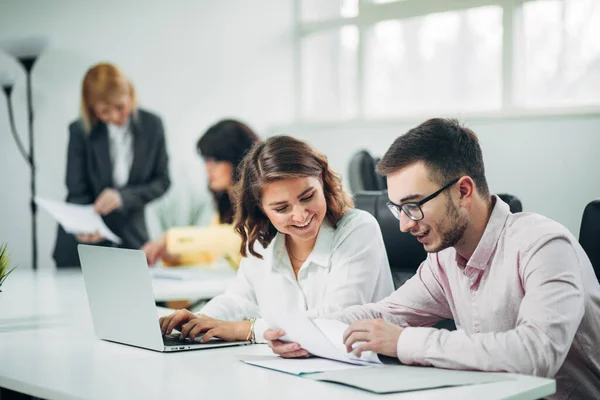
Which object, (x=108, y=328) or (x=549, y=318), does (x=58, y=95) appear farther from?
(x=549, y=318)

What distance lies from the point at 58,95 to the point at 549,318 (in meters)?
4.51

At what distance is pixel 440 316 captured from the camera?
1981 mm

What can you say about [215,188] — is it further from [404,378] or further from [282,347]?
[404,378]

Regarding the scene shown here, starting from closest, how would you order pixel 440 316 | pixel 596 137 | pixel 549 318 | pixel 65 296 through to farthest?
pixel 549 318
pixel 440 316
pixel 65 296
pixel 596 137

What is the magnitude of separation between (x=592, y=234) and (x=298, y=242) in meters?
0.87

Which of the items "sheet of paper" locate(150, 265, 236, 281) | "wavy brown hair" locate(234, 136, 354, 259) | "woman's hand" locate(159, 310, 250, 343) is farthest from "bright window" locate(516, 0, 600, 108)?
"woman's hand" locate(159, 310, 250, 343)

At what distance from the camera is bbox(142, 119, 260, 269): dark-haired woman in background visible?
3736mm

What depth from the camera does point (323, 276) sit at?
2328mm

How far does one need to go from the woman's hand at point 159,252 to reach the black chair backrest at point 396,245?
1499 mm

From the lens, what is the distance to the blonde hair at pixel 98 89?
4.62m

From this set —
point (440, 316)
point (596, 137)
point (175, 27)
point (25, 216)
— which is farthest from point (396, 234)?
point (175, 27)

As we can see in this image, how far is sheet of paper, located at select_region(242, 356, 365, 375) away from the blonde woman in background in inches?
110

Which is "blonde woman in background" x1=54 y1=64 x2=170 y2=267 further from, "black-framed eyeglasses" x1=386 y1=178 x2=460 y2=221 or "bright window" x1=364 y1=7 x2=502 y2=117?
"black-framed eyeglasses" x1=386 y1=178 x2=460 y2=221

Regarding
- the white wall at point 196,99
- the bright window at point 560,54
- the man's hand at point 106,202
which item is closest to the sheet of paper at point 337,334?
the man's hand at point 106,202
